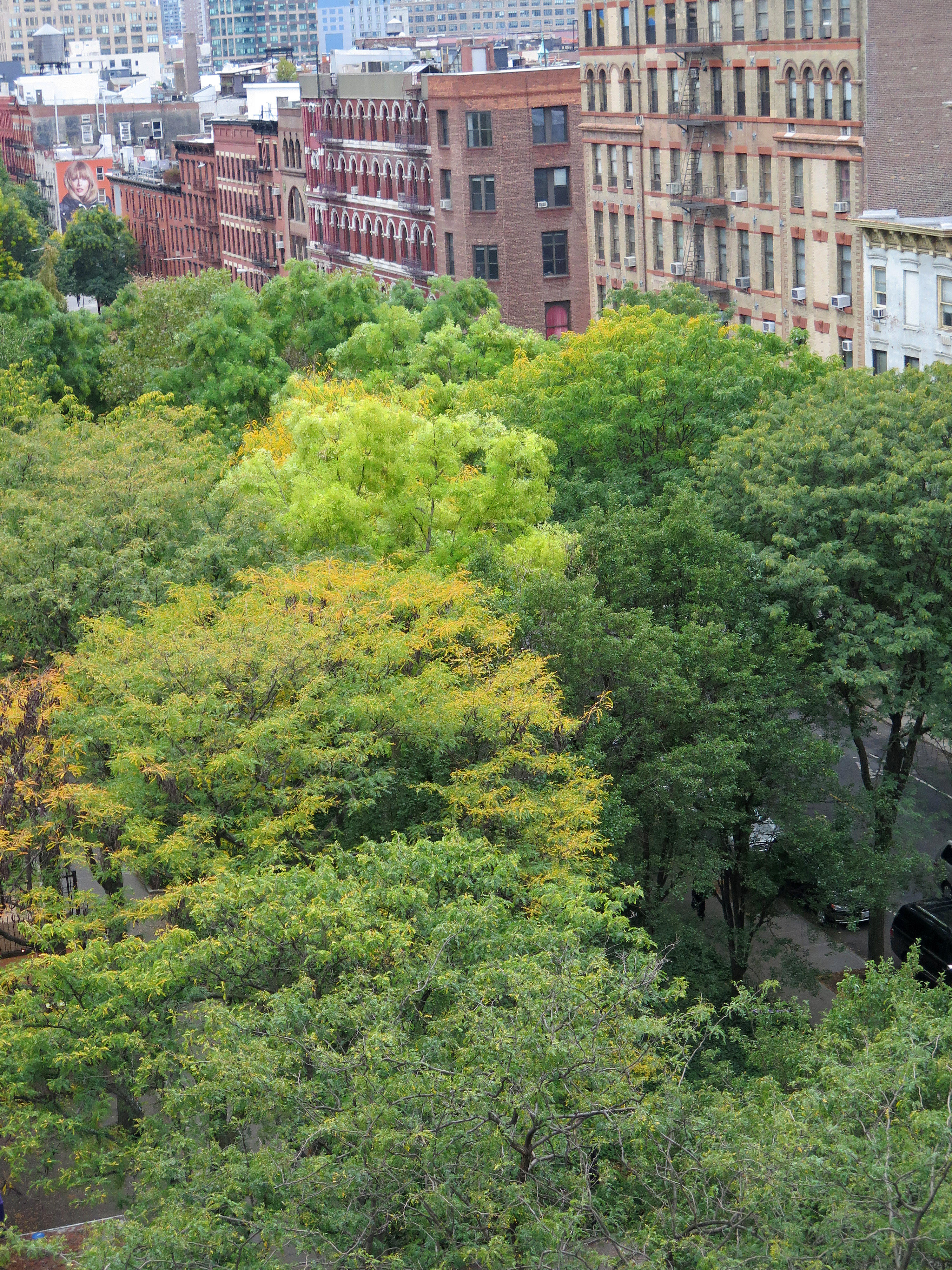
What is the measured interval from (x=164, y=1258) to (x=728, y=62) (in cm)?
6458

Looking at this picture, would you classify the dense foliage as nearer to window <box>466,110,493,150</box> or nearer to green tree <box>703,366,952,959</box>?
green tree <box>703,366,952,959</box>

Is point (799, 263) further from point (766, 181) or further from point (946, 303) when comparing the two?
point (946, 303)

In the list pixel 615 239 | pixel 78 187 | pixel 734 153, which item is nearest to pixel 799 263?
pixel 734 153

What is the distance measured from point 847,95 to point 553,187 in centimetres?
2783

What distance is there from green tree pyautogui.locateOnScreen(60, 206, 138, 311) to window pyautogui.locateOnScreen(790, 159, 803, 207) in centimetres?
8257

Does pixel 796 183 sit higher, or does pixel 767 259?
pixel 796 183

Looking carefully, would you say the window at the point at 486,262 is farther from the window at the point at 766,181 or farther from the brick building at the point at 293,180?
the brick building at the point at 293,180

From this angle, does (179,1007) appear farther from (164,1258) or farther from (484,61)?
(484,61)

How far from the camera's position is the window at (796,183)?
213ft

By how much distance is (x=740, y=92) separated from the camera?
69375 millimetres

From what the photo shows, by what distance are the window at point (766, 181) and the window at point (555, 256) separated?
21.2 m

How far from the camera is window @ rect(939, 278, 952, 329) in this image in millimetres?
54375

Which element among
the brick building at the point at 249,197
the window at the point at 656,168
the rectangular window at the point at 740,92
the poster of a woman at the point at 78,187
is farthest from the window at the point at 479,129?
the poster of a woman at the point at 78,187

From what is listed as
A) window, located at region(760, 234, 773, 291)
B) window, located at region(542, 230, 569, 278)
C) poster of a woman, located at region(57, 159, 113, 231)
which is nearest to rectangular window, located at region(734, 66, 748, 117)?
window, located at region(760, 234, 773, 291)
